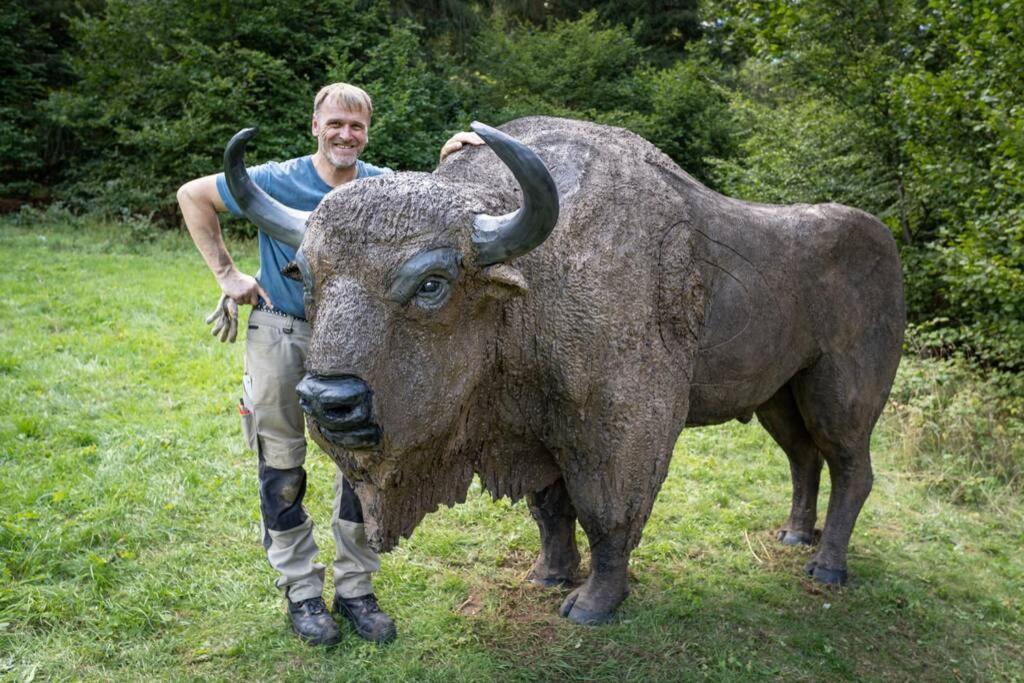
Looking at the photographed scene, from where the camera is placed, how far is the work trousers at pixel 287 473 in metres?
3.18

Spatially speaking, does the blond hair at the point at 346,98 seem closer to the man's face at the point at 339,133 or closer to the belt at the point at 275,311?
the man's face at the point at 339,133

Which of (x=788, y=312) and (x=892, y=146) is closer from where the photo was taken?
(x=788, y=312)

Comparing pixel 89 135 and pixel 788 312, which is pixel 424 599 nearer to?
pixel 788 312

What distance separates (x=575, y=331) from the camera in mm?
2773

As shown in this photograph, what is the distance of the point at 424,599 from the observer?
3.74m

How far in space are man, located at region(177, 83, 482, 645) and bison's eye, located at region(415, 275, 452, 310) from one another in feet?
3.09

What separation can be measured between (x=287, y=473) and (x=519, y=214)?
66.8 inches

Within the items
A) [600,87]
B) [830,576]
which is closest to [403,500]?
[830,576]

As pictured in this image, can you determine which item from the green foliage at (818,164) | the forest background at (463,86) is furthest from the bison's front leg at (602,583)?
the green foliage at (818,164)

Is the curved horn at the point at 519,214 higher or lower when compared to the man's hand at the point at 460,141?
lower

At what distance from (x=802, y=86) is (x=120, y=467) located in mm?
8645

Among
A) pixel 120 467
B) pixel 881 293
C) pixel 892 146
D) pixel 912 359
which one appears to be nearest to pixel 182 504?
pixel 120 467

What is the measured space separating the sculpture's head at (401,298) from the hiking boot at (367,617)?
110cm

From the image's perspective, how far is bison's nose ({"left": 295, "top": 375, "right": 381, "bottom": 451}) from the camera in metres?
2.21
